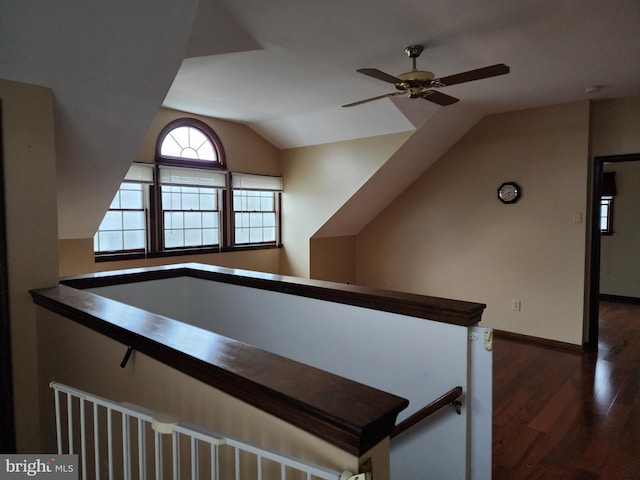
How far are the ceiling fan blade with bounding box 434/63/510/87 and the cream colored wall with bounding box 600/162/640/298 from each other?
5.22 meters

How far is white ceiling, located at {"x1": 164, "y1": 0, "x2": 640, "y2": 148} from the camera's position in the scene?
238cm

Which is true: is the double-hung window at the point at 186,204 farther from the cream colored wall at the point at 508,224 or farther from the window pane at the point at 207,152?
the cream colored wall at the point at 508,224

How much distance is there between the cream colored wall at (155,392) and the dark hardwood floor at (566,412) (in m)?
1.88

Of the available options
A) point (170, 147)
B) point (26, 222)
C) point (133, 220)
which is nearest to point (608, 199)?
point (170, 147)

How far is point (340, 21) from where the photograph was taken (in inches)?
99.0

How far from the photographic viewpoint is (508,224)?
4.71 metres

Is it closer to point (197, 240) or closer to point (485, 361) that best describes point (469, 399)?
point (485, 361)

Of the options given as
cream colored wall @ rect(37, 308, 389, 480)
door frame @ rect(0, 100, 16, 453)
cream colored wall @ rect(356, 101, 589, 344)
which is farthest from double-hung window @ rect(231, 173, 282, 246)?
cream colored wall @ rect(37, 308, 389, 480)

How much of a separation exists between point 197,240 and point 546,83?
13.7ft

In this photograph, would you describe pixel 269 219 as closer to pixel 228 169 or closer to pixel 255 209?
pixel 255 209

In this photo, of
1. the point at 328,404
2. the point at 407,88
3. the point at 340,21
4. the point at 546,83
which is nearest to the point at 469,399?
the point at 328,404

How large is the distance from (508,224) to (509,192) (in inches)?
15.0

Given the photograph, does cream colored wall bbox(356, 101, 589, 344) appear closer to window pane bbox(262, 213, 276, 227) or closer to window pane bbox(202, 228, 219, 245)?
window pane bbox(262, 213, 276, 227)

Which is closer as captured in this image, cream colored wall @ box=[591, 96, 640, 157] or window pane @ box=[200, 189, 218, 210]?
cream colored wall @ box=[591, 96, 640, 157]
